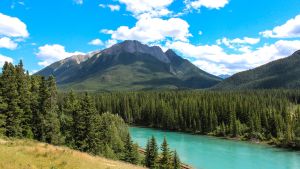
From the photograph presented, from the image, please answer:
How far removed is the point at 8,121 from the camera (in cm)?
6059

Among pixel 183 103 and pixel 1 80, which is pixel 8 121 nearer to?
pixel 1 80

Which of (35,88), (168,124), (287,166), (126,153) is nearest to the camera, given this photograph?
(35,88)

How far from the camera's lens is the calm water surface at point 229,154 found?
90.4m

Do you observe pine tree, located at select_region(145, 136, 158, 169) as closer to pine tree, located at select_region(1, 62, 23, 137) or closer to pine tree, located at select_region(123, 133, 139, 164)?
pine tree, located at select_region(123, 133, 139, 164)

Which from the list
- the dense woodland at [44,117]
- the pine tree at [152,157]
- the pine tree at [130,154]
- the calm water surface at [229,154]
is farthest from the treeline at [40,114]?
the calm water surface at [229,154]

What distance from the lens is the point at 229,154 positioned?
346ft

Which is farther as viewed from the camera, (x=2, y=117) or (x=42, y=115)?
(x=42, y=115)

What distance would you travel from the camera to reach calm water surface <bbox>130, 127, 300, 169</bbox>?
297ft

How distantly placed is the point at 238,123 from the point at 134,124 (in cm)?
6913

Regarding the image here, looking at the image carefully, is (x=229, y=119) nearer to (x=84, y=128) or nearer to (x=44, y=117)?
(x=84, y=128)

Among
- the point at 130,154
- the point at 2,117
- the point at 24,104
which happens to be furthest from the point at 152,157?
the point at 2,117

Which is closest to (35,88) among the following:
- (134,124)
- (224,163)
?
(224,163)

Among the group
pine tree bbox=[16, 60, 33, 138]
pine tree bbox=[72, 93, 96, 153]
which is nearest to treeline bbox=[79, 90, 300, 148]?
pine tree bbox=[72, 93, 96, 153]

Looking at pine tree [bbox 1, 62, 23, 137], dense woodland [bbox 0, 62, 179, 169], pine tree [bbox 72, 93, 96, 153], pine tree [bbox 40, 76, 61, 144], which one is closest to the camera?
pine tree [bbox 1, 62, 23, 137]
